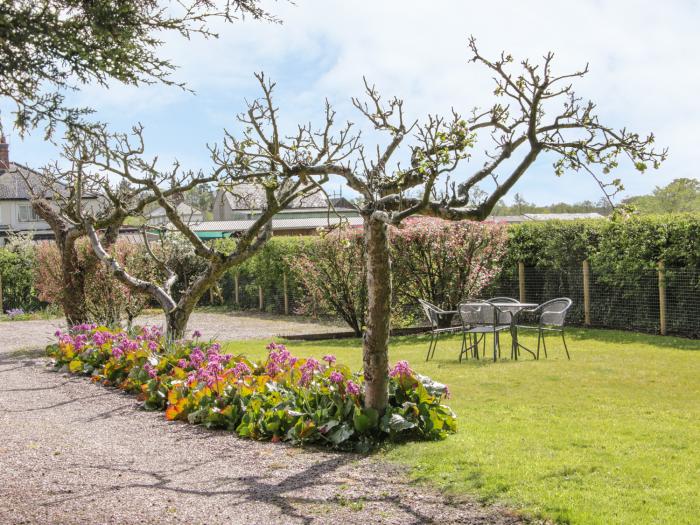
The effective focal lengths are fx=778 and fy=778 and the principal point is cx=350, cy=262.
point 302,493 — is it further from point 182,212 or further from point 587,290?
point 182,212

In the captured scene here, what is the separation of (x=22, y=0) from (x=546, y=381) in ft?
22.0

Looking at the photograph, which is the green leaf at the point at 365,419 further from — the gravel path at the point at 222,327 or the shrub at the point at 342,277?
the gravel path at the point at 222,327

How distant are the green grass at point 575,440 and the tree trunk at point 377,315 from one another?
0.50 m

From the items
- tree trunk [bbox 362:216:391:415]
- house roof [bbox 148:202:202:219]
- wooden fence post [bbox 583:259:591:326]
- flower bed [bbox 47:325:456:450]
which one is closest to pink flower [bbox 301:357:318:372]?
flower bed [bbox 47:325:456:450]

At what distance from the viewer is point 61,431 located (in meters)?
7.08

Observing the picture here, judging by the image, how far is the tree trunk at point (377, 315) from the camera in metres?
6.00

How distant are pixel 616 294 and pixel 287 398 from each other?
32.3 feet

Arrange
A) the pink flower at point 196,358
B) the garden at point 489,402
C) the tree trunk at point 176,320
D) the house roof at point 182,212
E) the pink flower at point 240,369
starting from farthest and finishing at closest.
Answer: the house roof at point 182,212 < the tree trunk at point 176,320 < the pink flower at point 196,358 < the pink flower at point 240,369 < the garden at point 489,402

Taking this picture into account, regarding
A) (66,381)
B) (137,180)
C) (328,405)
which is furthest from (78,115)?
(66,381)

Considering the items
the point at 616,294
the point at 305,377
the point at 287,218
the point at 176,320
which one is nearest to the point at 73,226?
the point at 176,320

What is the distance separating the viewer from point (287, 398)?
6812 mm

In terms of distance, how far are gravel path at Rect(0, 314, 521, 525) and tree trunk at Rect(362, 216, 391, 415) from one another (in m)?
0.60

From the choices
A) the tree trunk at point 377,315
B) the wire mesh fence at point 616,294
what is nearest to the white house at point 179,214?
the wire mesh fence at point 616,294

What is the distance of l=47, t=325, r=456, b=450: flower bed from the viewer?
6.21 m
